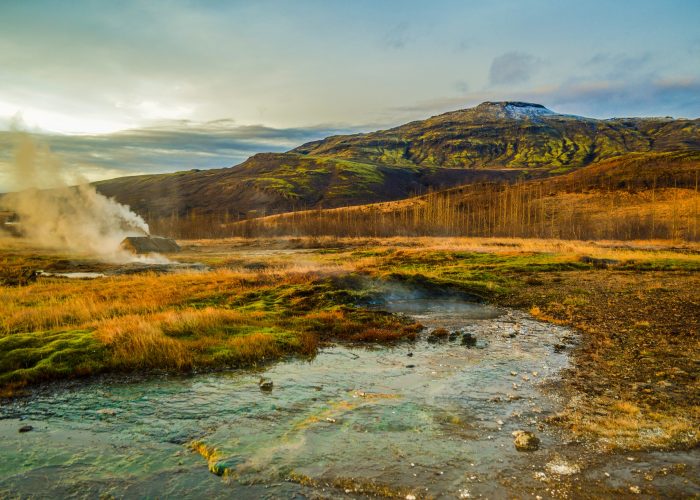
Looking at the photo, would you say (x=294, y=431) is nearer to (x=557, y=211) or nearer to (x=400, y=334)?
(x=400, y=334)

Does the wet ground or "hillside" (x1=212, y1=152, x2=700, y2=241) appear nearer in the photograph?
the wet ground

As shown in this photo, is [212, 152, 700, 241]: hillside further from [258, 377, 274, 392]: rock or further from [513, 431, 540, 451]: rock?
[258, 377, 274, 392]: rock

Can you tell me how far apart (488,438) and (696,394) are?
6172mm

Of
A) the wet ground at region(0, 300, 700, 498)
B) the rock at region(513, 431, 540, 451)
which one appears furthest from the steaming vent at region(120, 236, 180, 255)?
the rock at region(513, 431, 540, 451)

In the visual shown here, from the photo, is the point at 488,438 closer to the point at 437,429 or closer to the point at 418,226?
the point at 437,429

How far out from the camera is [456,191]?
156125 mm

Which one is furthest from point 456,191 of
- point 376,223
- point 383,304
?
point 383,304

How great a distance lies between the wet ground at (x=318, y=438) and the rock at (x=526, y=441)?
14 centimetres

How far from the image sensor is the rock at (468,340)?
17359 millimetres

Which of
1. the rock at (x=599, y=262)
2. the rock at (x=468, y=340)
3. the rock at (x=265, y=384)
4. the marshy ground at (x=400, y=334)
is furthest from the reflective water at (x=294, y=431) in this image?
the rock at (x=599, y=262)

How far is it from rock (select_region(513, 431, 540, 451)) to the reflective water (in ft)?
0.70

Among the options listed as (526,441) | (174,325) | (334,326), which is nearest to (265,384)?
(174,325)

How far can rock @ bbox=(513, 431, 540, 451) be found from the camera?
8969 mm

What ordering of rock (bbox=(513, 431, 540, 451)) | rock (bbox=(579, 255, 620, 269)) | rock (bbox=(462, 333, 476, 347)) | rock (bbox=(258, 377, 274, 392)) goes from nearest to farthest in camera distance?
1. rock (bbox=(513, 431, 540, 451))
2. rock (bbox=(258, 377, 274, 392))
3. rock (bbox=(462, 333, 476, 347))
4. rock (bbox=(579, 255, 620, 269))
